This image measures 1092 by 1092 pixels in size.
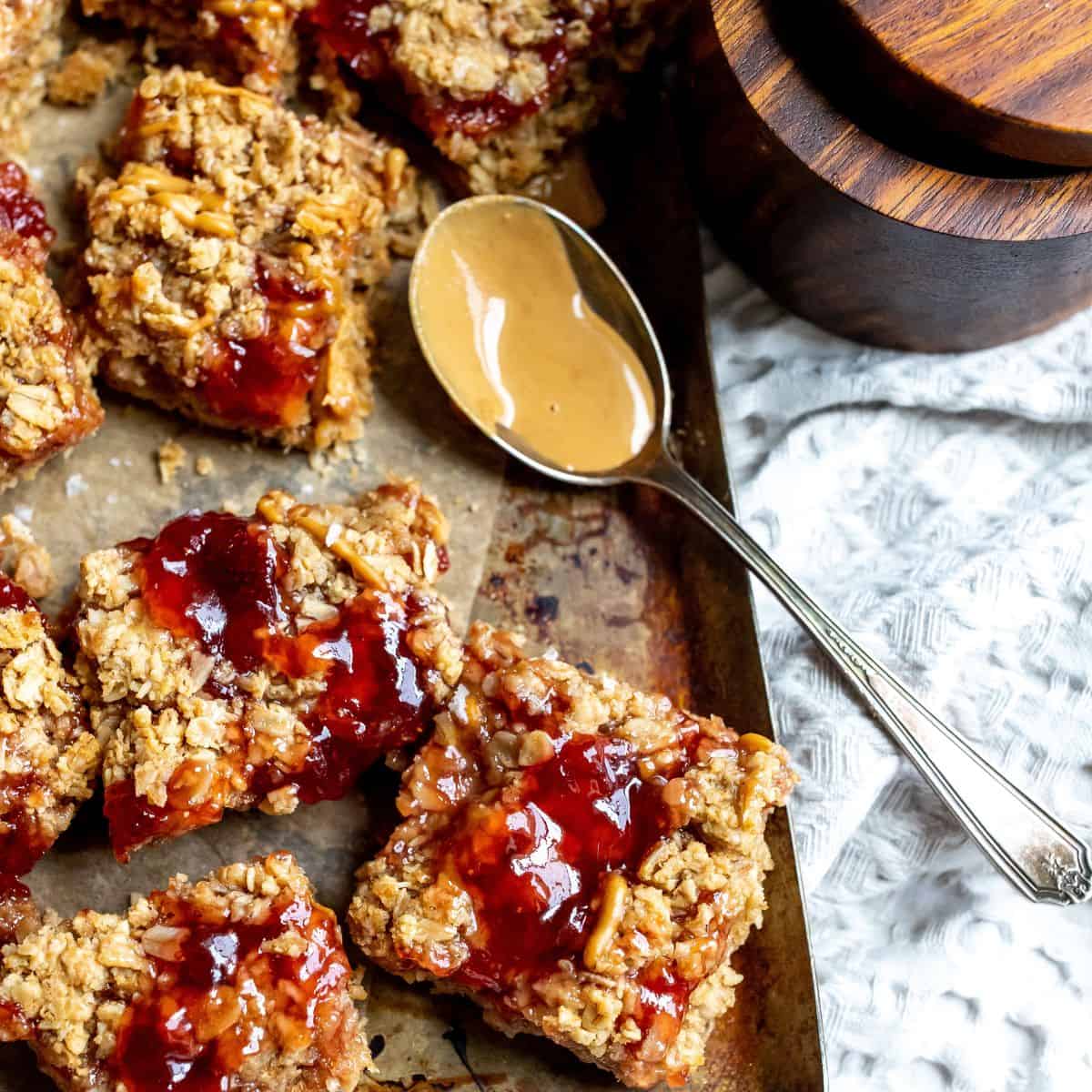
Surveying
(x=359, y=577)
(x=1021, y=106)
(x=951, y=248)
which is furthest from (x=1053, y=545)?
(x=359, y=577)

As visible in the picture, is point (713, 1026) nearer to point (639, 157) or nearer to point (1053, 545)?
point (1053, 545)

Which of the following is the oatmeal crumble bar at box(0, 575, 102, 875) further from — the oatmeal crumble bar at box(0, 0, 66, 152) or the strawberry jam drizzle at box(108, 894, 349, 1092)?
the oatmeal crumble bar at box(0, 0, 66, 152)

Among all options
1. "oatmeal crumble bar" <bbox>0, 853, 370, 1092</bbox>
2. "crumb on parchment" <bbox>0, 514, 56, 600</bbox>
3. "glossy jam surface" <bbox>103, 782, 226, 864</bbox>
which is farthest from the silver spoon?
"oatmeal crumble bar" <bbox>0, 853, 370, 1092</bbox>

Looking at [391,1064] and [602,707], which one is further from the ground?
[602,707]

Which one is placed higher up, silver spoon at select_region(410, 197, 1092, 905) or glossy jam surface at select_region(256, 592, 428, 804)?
silver spoon at select_region(410, 197, 1092, 905)

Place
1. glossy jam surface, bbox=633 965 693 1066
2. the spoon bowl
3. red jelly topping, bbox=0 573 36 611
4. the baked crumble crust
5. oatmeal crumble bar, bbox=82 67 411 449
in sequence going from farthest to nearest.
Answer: the spoon bowl
the baked crumble crust
oatmeal crumble bar, bbox=82 67 411 449
red jelly topping, bbox=0 573 36 611
glossy jam surface, bbox=633 965 693 1066

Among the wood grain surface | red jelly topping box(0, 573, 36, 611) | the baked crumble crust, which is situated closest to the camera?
the wood grain surface
